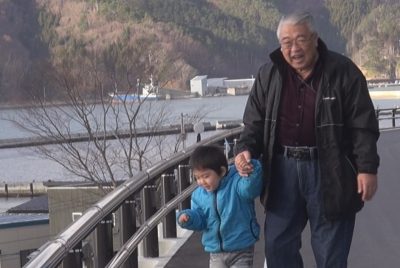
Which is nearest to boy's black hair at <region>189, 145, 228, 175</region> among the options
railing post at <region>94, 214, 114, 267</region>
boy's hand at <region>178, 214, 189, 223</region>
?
boy's hand at <region>178, 214, 189, 223</region>

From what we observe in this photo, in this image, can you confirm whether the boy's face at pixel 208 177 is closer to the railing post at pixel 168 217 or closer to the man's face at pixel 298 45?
the man's face at pixel 298 45

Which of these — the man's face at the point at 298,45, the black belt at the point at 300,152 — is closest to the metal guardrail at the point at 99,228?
the black belt at the point at 300,152

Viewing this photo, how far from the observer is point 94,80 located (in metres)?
26.9

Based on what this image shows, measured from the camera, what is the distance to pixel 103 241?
15.1 feet

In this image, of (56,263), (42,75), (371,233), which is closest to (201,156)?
(56,263)

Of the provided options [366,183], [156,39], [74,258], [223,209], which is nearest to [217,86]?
[156,39]

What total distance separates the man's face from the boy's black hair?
557 mm

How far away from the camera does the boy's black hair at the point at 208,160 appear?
377 cm

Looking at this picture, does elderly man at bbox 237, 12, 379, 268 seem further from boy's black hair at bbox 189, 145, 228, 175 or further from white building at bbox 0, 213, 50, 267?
white building at bbox 0, 213, 50, 267

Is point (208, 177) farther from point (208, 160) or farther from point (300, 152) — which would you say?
point (300, 152)

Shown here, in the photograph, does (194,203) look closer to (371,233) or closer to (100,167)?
(371,233)

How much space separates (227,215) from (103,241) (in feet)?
3.48

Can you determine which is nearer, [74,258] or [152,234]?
[74,258]

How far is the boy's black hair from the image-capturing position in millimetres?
3768
